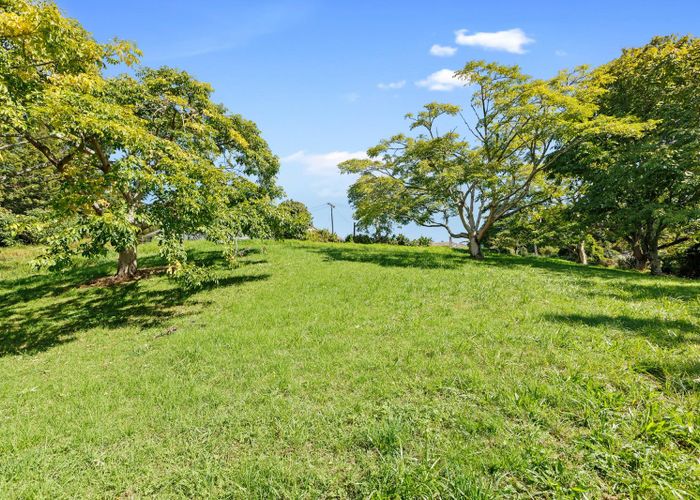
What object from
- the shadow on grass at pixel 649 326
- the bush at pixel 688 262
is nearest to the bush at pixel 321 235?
the shadow on grass at pixel 649 326

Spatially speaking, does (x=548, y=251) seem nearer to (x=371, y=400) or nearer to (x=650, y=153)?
(x=650, y=153)

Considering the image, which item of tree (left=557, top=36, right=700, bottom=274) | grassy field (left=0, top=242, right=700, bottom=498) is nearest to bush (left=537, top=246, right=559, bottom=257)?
tree (left=557, top=36, right=700, bottom=274)

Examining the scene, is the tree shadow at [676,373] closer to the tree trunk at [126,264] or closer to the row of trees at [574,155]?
the row of trees at [574,155]

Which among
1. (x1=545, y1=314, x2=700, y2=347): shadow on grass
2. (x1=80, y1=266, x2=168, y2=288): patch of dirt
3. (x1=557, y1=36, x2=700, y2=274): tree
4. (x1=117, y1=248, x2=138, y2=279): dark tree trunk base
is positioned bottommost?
(x1=545, y1=314, x2=700, y2=347): shadow on grass

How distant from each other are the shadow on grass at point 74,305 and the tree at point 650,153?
16.3m

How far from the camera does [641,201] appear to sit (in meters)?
15.6

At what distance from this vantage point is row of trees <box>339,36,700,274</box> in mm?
14523

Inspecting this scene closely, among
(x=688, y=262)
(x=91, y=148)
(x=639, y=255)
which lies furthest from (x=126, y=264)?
(x=688, y=262)

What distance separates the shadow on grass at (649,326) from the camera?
5.40m

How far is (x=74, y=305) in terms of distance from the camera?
35.6 ft

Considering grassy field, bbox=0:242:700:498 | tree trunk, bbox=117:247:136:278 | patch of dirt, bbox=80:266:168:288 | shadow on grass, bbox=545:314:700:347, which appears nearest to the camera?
grassy field, bbox=0:242:700:498

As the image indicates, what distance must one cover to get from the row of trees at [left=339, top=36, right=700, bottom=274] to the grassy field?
8463mm

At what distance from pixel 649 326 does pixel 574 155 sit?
42.0 ft

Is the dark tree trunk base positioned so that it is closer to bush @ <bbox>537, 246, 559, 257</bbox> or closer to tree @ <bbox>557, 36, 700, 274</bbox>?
tree @ <bbox>557, 36, 700, 274</bbox>
